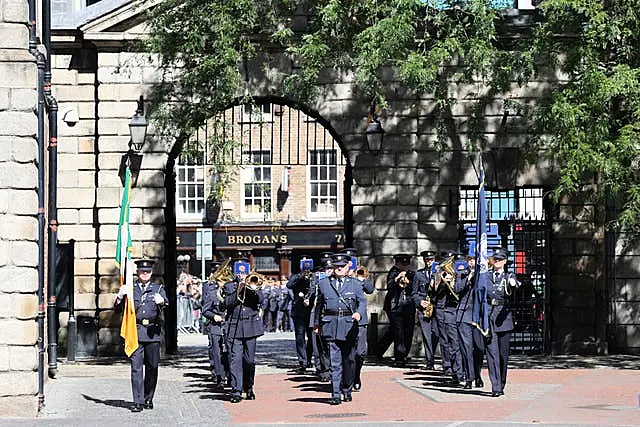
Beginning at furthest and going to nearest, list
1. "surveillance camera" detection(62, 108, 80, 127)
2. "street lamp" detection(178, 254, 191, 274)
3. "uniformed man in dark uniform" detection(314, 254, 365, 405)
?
"street lamp" detection(178, 254, 191, 274) → "surveillance camera" detection(62, 108, 80, 127) → "uniformed man in dark uniform" detection(314, 254, 365, 405)

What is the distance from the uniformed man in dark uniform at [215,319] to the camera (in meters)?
19.2

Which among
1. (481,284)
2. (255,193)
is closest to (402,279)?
(481,284)

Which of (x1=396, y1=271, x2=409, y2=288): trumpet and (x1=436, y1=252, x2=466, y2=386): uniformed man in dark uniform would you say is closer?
(x1=436, y1=252, x2=466, y2=386): uniformed man in dark uniform

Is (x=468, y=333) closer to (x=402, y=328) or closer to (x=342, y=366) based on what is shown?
(x=342, y=366)

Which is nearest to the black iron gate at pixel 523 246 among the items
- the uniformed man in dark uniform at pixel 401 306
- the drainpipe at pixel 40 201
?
the uniformed man in dark uniform at pixel 401 306

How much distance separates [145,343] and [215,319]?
2187 mm

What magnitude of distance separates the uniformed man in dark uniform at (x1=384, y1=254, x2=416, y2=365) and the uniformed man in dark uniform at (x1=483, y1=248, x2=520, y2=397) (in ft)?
18.4

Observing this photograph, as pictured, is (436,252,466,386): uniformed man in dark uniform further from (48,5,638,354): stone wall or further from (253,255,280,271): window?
(253,255,280,271): window

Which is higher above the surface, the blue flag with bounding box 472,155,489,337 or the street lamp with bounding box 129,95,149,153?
the street lamp with bounding box 129,95,149,153

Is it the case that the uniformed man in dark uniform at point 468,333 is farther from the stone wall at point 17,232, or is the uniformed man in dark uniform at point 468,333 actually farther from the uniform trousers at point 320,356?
the stone wall at point 17,232

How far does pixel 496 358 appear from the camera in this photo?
1814 cm

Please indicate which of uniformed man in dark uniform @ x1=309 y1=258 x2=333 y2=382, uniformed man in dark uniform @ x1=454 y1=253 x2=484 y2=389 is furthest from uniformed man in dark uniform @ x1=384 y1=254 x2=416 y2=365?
uniformed man in dark uniform @ x1=454 y1=253 x2=484 y2=389

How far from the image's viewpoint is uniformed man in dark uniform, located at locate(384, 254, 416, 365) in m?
24.1

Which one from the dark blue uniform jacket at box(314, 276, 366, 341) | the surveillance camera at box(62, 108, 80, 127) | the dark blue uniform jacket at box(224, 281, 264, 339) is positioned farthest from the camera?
the surveillance camera at box(62, 108, 80, 127)
